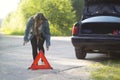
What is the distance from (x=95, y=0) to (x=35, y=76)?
476 cm

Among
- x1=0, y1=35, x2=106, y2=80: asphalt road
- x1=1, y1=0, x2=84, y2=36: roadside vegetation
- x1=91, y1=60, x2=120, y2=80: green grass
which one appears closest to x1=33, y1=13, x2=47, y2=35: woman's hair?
x1=0, y1=35, x2=106, y2=80: asphalt road

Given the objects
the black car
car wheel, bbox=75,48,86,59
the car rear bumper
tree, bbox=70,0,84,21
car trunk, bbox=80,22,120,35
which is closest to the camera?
the car rear bumper

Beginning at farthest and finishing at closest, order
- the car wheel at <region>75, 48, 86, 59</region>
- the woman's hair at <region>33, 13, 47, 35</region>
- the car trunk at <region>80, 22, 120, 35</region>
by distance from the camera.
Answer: the car wheel at <region>75, 48, 86, 59</region>
the car trunk at <region>80, 22, 120, 35</region>
the woman's hair at <region>33, 13, 47, 35</region>

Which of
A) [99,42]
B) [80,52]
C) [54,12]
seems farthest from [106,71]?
[54,12]

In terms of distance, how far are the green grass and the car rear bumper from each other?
0.49 meters

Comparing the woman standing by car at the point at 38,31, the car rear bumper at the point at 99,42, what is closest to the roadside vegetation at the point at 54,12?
the car rear bumper at the point at 99,42

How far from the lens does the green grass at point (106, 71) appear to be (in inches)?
402

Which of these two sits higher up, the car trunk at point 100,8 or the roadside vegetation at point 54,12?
the car trunk at point 100,8

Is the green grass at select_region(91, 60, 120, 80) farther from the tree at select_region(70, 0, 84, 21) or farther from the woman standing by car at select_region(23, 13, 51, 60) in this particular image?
the tree at select_region(70, 0, 84, 21)

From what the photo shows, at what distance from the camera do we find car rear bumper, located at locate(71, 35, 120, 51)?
1274 cm

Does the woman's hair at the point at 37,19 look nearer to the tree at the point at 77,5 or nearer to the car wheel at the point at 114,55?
the car wheel at the point at 114,55

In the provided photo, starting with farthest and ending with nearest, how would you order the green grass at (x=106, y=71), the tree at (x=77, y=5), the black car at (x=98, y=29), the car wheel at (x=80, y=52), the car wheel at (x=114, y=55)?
the tree at (x=77, y=5), the car wheel at (x=114, y=55), the car wheel at (x=80, y=52), the black car at (x=98, y=29), the green grass at (x=106, y=71)

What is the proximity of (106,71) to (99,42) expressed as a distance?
72.4 inches

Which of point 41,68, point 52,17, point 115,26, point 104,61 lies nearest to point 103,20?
point 115,26
